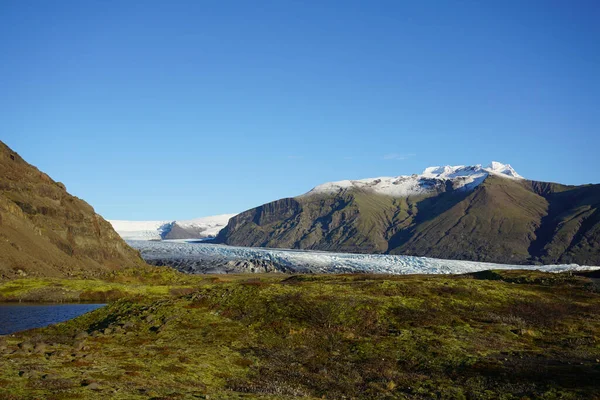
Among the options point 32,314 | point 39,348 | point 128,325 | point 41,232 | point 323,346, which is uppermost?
point 41,232

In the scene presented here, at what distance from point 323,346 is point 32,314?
58.1 metres

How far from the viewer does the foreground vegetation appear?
27.3m

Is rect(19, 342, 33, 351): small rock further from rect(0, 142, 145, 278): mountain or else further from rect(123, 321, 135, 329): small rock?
rect(0, 142, 145, 278): mountain

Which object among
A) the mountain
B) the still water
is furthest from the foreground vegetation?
the mountain

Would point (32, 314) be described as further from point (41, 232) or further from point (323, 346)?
point (41, 232)

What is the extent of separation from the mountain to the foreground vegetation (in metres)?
99.0

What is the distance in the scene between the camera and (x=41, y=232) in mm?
168750

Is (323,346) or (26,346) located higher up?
(26,346)

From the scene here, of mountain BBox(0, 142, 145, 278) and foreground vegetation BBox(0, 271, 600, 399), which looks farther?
mountain BBox(0, 142, 145, 278)

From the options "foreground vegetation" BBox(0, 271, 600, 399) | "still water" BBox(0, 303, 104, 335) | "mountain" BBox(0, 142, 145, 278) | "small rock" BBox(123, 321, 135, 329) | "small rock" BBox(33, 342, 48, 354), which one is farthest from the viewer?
"mountain" BBox(0, 142, 145, 278)

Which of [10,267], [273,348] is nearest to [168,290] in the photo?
[10,267]

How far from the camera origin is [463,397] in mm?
27141

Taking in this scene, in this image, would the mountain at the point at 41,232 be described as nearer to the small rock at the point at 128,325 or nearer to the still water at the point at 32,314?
the still water at the point at 32,314

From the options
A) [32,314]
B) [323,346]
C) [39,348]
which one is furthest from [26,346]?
[32,314]
